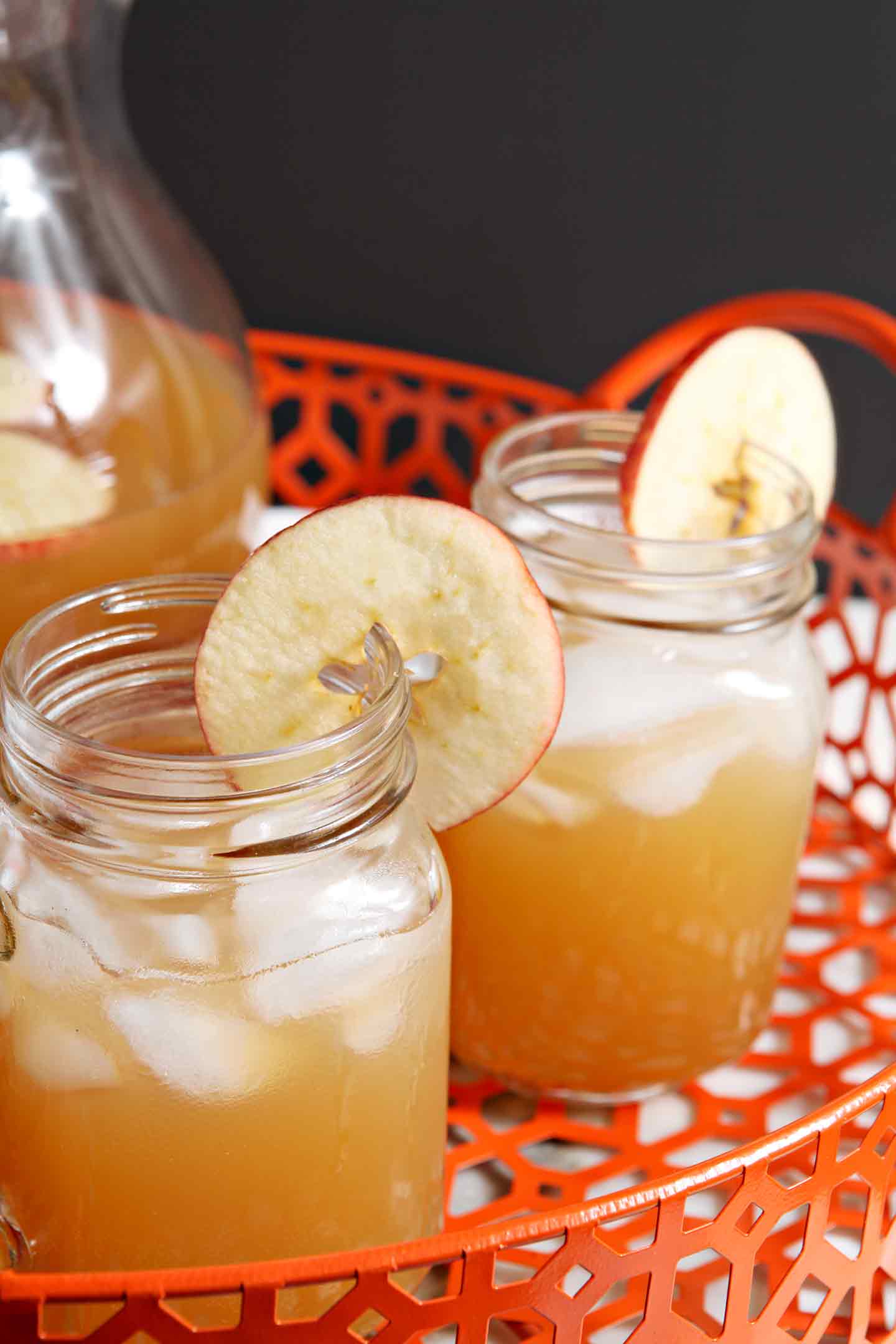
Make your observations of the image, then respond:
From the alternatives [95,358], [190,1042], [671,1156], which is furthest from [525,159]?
[190,1042]

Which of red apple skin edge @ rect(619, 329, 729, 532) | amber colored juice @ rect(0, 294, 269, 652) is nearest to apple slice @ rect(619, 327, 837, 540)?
red apple skin edge @ rect(619, 329, 729, 532)

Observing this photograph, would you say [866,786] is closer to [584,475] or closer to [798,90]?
[584,475]

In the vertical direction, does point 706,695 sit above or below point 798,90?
below

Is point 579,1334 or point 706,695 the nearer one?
point 579,1334

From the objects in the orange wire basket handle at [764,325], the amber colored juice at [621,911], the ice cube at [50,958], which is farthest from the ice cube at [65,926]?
the orange wire basket handle at [764,325]

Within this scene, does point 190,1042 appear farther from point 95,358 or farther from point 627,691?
point 95,358

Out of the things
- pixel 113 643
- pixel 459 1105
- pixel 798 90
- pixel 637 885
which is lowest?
pixel 459 1105

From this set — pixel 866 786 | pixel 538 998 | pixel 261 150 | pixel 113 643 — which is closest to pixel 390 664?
pixel 113 643

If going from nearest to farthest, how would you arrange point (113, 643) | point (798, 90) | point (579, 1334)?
point (579, 1334) → point (113, 643) → point (798, 90)
